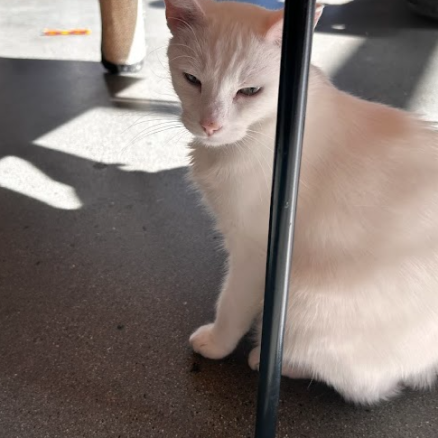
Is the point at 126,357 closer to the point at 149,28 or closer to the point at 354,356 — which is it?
the point at 354,356

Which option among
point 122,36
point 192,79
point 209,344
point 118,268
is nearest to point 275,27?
point 192,79

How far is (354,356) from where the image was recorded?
0.89 metres

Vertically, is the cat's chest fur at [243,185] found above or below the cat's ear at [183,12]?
below

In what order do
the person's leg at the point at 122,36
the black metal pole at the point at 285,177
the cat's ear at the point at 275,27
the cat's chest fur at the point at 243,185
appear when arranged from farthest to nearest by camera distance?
the person's leg at the point at 122,36 → the cat's chest fur at the point at 243,185 → the cat's ear at the point at 275,27 → the black metal pole at the point at 285,177

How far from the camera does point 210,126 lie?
2.55ft

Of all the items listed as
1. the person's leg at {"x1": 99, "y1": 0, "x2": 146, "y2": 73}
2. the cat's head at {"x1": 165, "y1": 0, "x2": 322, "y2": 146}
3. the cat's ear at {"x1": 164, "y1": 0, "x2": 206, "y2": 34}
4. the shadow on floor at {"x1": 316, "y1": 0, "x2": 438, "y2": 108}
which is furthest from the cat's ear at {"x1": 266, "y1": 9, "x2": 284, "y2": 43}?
the person's leg at {"x1": 99, "y1": 0, "x2": 146, "y2": 73}

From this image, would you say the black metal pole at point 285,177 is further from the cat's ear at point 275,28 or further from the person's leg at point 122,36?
the person's leg at point 122,36

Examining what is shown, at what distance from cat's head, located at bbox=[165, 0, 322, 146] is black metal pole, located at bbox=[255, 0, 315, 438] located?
0.19 m

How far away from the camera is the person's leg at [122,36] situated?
2.04m

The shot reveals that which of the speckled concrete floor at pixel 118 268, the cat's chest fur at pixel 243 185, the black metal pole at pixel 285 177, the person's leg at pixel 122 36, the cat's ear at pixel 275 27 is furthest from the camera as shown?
the person's leg at pixel 122 36

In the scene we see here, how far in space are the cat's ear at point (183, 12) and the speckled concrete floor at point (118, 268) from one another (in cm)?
58

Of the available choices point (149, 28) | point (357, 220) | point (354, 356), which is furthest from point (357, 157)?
point (149, 28)

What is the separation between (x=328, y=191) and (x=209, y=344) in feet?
1.41

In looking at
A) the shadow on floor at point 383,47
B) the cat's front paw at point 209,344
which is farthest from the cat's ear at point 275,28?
the shadow on floor at point 383,47
